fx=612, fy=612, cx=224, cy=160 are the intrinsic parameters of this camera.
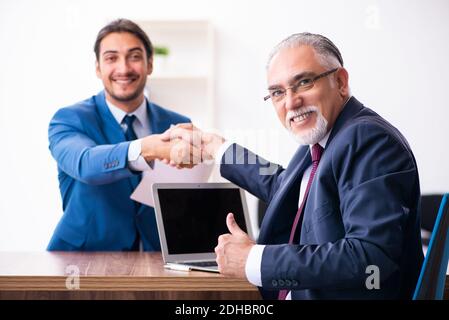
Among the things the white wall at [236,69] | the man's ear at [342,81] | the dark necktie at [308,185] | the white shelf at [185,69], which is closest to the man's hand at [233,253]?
the dark necktie at [308,185]

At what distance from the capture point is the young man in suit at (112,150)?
5.81 ft

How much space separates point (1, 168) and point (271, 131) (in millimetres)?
1635

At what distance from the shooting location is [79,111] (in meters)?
1.94

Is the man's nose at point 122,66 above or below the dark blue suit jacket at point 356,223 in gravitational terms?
above

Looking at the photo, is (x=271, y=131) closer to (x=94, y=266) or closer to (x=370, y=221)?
(x=94, y=266)

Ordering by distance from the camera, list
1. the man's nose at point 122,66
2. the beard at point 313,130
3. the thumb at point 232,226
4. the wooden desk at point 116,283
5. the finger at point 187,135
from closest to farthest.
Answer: the thumb at point 232,226, the beard at point 313,130, the wooden desk at point 116,283, the finger at point 187,135, the man's nose at point 122,66

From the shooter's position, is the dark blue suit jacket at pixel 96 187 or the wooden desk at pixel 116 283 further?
the dark blue suit jacket at pixel 96 187

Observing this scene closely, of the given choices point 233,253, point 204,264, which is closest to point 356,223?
point 233,253

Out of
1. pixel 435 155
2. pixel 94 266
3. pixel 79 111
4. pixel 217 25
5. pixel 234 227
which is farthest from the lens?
pixel 217 25

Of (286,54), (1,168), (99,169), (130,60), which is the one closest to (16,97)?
(1,168)

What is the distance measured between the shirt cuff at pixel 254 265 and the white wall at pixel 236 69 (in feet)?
7.28

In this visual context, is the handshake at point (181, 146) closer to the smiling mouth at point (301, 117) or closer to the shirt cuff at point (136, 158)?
the shirt cuff at point (136, 158)

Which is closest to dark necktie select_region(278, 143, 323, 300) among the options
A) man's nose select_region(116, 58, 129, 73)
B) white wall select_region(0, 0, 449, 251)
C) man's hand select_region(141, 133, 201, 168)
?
man's hand select_region(141, 133, 201, 168)

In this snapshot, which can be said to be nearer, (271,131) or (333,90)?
(333,90)
